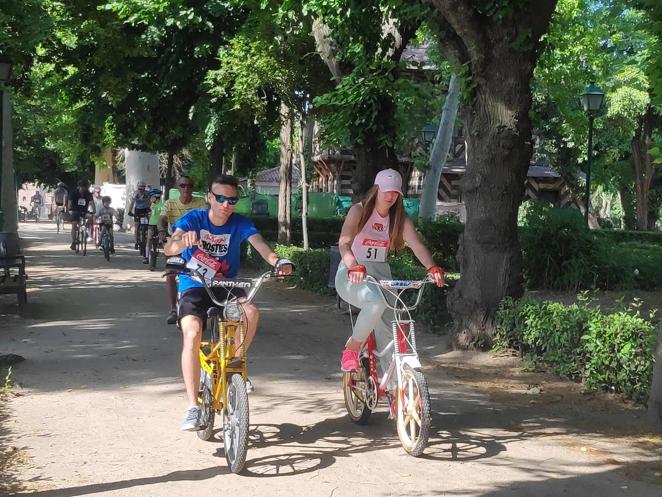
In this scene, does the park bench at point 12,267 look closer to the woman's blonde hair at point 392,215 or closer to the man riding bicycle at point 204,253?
the man riding bicycle at point 204,253

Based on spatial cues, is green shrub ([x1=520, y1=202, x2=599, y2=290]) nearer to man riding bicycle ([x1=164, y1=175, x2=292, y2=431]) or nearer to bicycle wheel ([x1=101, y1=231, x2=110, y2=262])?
man riding bicycle ([x1=164, y1=175, x2=292, y2=431])

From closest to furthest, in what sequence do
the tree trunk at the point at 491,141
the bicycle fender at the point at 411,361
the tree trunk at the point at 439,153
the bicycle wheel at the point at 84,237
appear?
the bicycle fender at the point at 411,361 → the tree trunk at the point at 491,141 → the tree trunk at the point at 439,153 → the bicycle wheel at the point at 84,237

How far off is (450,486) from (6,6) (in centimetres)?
1027

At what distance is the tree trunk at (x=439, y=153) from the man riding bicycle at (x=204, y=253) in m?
15.8

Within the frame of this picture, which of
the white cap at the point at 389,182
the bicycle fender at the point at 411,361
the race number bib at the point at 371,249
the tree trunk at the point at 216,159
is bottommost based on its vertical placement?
the bicycle fender at the point at 411,361

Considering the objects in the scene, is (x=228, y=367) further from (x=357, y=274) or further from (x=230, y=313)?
(x=357, y=274)

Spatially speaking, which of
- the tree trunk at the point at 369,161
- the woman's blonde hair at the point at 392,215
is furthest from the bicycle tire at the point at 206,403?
the tree trunk at the point at 369,161

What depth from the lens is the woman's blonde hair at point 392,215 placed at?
6453 mm

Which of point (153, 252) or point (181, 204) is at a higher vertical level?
point (181, 204)

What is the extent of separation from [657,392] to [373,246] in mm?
2478

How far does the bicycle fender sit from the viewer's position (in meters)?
5.70

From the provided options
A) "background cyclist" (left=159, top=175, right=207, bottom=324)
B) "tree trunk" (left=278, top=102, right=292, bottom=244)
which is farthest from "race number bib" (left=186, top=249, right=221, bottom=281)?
"tree trunk" (left=278, top=102, right=292, bottom=244)

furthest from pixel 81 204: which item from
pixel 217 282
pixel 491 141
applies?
pixel 217 282

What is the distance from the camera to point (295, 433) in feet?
20.9
